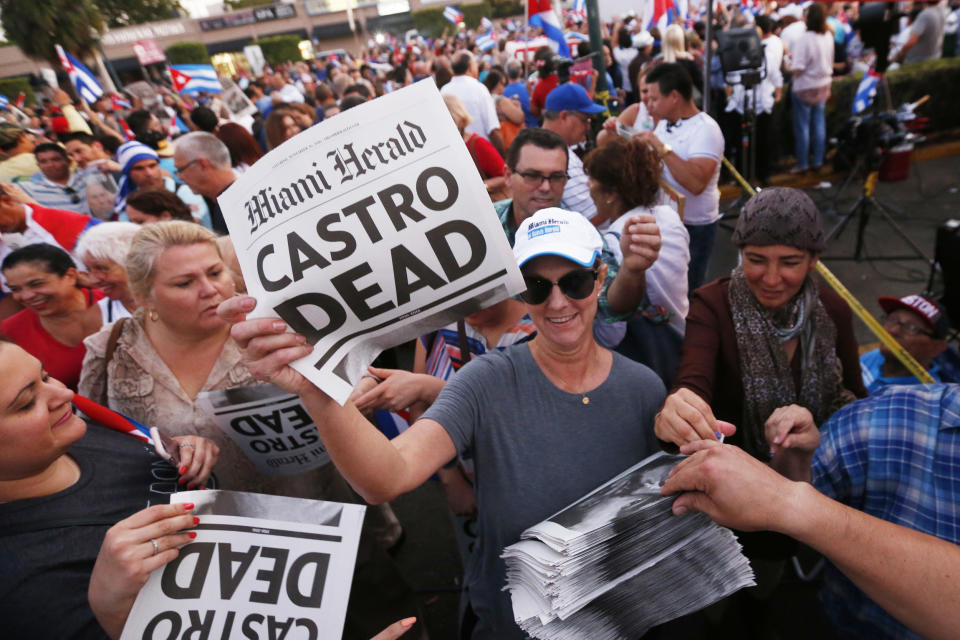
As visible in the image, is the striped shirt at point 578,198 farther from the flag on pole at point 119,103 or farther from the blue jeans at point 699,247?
the flag on pole at point 119,103

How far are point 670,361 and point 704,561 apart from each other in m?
1.30

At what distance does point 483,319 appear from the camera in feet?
7.75

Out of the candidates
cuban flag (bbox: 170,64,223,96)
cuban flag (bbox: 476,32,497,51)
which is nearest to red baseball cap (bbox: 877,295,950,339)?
cuban flag (bbox: 170,64,223,96)

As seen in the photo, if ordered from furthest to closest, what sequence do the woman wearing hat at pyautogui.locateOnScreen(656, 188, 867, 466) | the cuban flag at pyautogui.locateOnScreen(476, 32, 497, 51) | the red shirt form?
1. the cuban flag at pyautogui.locateOnScreen(476, 32, 497, 51)
2. the red shirt
3. the woman wearing hat at pyautogui.locateOnScreen(656, 188, 867, 466)

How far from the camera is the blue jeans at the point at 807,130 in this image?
809cm

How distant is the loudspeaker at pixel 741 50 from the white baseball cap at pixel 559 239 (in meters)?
6.21

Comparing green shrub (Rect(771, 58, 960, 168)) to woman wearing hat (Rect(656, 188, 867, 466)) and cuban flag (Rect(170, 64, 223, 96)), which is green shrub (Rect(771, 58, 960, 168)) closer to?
woman wearing hat (Rect(656, 188, 867, 466))

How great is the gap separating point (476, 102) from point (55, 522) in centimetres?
594

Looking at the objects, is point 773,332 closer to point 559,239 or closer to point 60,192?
point 559,239

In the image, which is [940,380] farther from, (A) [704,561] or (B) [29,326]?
(B) [29,326]

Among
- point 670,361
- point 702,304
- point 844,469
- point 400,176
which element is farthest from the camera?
point 670,361

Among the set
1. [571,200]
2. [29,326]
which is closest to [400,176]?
[571,200]

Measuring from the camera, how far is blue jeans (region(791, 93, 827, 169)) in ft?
26.5

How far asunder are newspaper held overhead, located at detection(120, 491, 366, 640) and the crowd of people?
73 mm
